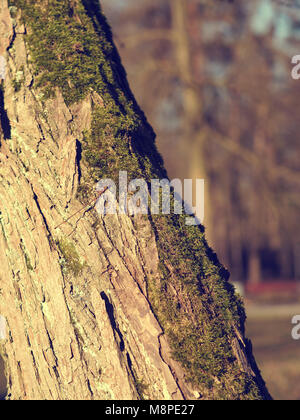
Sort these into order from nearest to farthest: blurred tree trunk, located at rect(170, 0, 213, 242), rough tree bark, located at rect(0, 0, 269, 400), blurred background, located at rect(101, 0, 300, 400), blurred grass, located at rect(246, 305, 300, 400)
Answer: rough tree bark, located at rect(0, 0, 269, 400)
blurred grass, located at rect(246, 305, 300, 400)
blurred background, located at rect(101, 0, 300, 400)
blurred tree trunk, located at rect(170, 0, 213, 242)

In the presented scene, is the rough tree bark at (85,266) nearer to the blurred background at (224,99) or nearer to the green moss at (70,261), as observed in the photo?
the green moss at (70,261)

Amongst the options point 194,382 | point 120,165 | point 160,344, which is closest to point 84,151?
point 120,165

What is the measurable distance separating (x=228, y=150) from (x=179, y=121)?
61.3 inches

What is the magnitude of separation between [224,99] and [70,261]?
1343 cm

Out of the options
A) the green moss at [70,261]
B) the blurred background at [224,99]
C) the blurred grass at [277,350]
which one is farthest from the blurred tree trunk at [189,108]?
the green moss at [70,261]

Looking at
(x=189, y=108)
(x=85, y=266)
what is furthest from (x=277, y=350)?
(x=85, y=266)

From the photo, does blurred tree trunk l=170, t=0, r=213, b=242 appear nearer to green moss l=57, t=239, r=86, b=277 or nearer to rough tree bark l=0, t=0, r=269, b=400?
rough tree bark l=0, t=0, r=269, b=400

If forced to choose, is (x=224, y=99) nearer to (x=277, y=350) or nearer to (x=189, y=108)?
(x=189, y=108)

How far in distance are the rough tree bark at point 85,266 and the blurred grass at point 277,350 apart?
6.63m

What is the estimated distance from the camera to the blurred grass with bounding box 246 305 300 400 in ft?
34.0

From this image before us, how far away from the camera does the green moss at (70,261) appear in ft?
11.0

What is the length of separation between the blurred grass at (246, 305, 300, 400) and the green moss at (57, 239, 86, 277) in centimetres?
695

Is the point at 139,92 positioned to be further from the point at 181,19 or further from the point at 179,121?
the point at 181,19

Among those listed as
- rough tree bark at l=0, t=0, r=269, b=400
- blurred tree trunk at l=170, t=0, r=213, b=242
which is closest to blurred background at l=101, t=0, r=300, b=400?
blurred tree trunk at l=170, t=0, r=213, b=242
